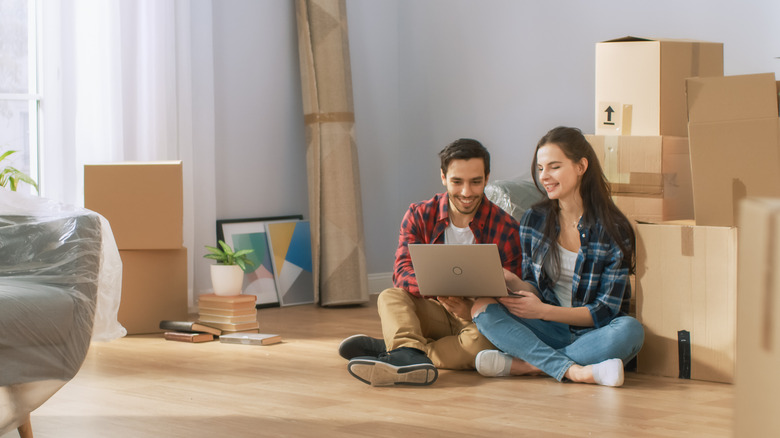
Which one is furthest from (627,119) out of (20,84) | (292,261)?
(20,84)

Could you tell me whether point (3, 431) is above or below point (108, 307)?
below

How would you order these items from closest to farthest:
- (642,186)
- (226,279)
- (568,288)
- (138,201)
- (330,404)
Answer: (330,404), (568,288), (642,186), (138,201), (226,279)

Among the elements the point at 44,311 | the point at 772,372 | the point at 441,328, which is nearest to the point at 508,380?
the point at 441,328

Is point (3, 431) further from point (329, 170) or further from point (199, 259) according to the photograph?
point (329, 170)

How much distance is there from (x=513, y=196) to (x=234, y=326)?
3.63 feet

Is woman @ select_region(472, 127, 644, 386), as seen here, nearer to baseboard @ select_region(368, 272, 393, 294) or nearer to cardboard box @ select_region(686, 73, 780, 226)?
cardboard box @ select_region(686, 73, 780, 226)

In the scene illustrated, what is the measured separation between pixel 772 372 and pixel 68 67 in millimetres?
3351

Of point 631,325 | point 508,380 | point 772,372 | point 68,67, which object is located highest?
point 68,67

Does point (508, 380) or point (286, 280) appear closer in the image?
point (508, 380)

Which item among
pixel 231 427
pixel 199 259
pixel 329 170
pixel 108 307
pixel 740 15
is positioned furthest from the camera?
pixel 329 170

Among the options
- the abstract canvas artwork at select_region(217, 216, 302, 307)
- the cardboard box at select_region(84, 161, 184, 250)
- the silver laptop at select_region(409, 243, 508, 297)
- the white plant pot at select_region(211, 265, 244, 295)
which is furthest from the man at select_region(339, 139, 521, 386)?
the abstract canvas artwork at select_region(217, 216, 302, 307)

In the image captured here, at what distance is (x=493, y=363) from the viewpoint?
262 centimetres

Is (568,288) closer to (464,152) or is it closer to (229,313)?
(464,152)

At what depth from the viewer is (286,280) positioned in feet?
14.1
